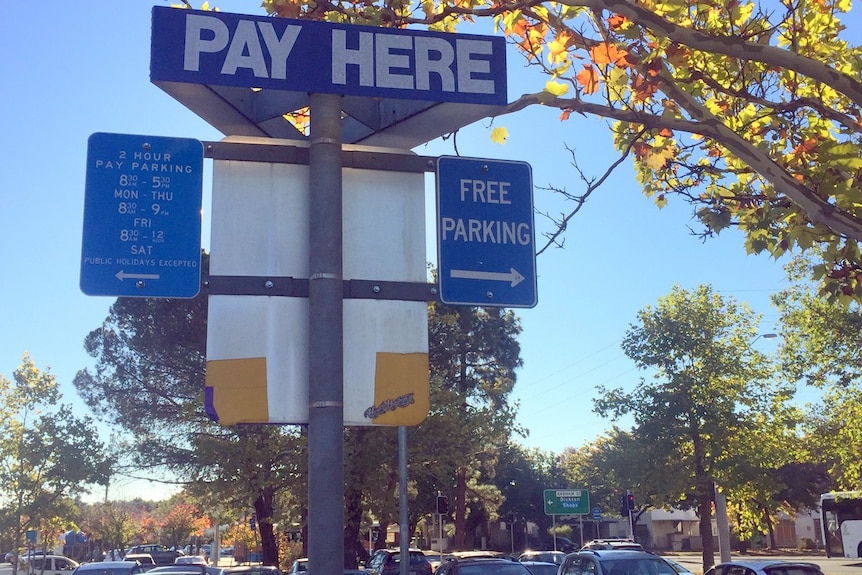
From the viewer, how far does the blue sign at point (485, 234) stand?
414 cm

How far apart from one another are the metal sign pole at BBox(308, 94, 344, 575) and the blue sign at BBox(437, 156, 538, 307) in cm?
58

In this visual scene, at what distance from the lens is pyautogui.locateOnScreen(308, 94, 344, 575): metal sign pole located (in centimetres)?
340

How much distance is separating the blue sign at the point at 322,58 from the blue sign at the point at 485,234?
0.39 metres

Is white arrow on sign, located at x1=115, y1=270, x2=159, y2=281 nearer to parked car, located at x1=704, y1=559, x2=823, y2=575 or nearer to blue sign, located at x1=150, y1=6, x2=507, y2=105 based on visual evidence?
blue sign, located at x1=150, y1=6, x2=507, y2=105

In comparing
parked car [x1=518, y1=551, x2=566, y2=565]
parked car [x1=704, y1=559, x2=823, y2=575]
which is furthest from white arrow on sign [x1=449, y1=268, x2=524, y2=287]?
parked car [x1=518, y1=551, x2=566, y2=565]

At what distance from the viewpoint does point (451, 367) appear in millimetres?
36062

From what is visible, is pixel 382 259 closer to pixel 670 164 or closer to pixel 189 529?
pixel 670 164

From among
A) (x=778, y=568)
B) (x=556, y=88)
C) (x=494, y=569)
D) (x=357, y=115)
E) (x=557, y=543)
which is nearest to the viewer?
(x=357, y=115)

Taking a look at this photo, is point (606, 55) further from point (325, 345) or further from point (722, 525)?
point (722, 525)

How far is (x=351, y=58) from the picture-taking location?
A: 13.3 ft

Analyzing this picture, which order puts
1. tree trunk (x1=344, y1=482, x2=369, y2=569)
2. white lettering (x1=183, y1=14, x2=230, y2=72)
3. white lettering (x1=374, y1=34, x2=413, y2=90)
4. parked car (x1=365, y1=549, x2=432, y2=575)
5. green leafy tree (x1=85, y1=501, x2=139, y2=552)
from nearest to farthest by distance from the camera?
white lettering (x1=183, y1=14, x2=230, y2=72) < white lettering (x1=374, y1=34, x2=413, y2=90) < tree trunk (x1=344, y1=482, x2=369, y2=569) < parked car (x1=365, y1=549, x2=432, y2=575) < green leafy tree (x1=85, y1=501, x2=139, y2=552)

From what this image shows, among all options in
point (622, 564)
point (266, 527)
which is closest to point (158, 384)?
A: point (266, 527)

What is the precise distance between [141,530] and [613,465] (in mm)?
73281

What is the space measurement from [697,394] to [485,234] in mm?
26656
